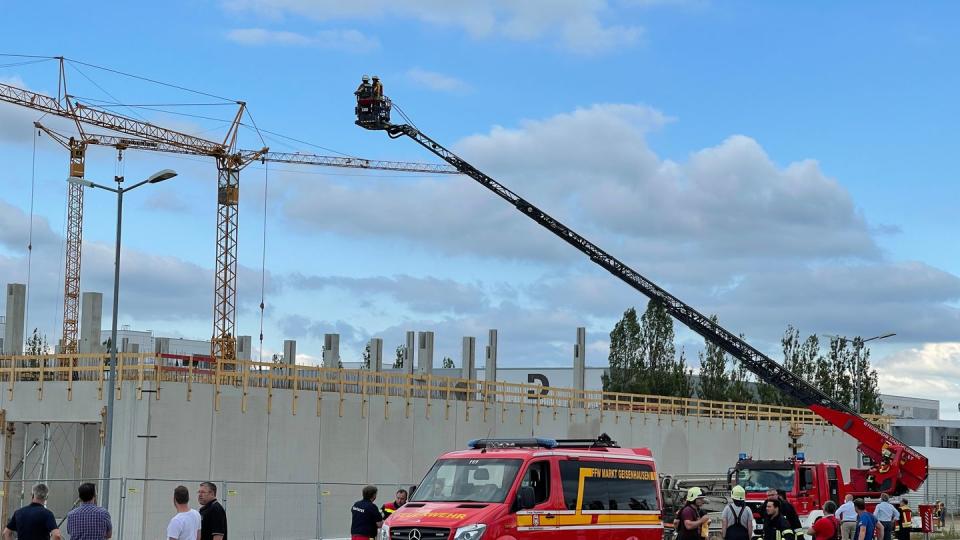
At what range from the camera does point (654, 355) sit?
3403 inches

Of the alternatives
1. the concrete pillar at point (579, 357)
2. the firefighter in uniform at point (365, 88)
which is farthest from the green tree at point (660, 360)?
the firefighter in uniform at point (365, 88)

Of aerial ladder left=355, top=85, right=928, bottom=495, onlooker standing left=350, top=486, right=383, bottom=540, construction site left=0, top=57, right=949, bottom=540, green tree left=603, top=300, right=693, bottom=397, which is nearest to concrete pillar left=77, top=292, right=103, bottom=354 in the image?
construction site left=0, top=57, right=949, bottom=540

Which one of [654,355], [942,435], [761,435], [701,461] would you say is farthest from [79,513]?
[942,435]

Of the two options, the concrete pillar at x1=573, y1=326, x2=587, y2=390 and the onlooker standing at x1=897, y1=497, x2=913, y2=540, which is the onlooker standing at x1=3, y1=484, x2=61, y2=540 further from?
the concrete pillar at x1=573, y1=326, x2=587, y2=390

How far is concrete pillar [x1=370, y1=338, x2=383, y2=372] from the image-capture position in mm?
54188

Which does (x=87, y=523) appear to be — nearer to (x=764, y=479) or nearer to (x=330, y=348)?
(x=764, y=479)

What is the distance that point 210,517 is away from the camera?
14.8m

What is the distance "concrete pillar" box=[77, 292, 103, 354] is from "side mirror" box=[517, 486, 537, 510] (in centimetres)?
2920

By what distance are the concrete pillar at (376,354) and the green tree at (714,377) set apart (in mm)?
38788

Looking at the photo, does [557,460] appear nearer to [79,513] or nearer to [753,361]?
[79,513]

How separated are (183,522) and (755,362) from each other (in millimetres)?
31638

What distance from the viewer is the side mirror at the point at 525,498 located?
17578 millimetres

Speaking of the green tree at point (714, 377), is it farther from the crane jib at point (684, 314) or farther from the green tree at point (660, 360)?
the crane jib at point (684, 314)

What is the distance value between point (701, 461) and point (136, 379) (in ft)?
109
